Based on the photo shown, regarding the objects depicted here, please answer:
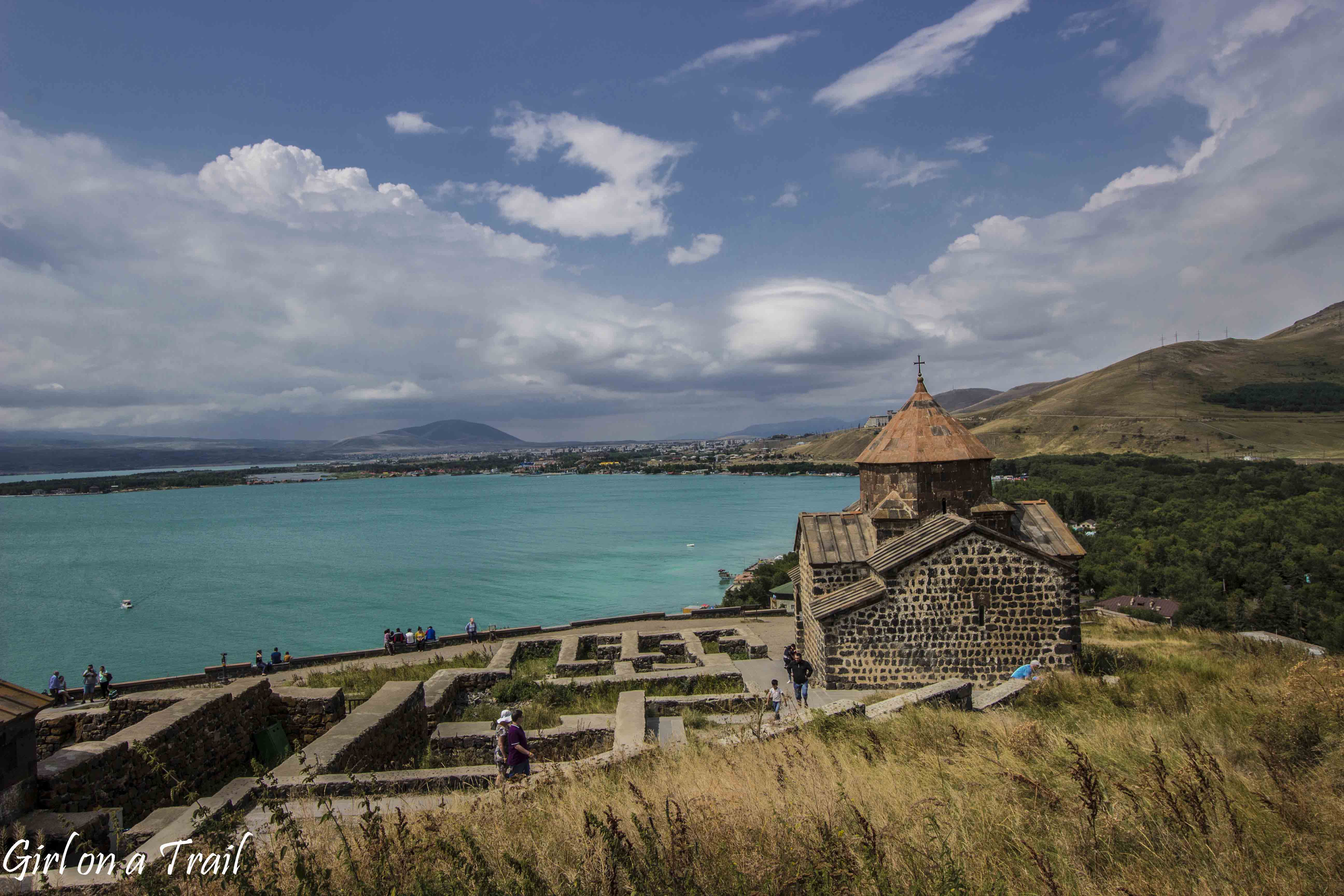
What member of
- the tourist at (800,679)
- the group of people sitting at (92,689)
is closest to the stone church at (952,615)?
the tourist at (800,679)

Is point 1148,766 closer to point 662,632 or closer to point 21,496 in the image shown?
point 662,632

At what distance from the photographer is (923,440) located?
1271cm

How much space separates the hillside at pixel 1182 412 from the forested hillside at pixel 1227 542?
17.3 meters

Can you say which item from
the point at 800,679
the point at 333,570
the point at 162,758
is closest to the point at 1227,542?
the point at 800,679

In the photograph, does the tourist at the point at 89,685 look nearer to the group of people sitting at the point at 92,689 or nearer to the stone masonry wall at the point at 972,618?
the group of people sitting at the point at 92,689

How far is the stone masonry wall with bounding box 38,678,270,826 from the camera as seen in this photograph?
5.41 metres

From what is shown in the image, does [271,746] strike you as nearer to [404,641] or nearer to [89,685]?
[404,641]

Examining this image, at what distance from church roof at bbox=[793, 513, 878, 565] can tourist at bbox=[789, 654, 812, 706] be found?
9.58 feet

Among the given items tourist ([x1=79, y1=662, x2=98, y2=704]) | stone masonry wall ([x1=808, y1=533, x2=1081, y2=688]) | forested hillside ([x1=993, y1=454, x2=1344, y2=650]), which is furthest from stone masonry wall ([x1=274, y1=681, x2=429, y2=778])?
forested hillside ([x1=993, y1=454, x2=1344, y2=650])

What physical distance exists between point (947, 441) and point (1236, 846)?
10.0 meters

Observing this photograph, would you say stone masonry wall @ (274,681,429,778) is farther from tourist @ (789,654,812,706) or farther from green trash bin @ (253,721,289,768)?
tourist @ (789,654,812,706)

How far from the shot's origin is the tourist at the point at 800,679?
375 inches

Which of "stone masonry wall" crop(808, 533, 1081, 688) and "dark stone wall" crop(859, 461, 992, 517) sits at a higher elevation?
"dark stone wall" crop(859, 461, 992, 517)

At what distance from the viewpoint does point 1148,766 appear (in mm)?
4172
